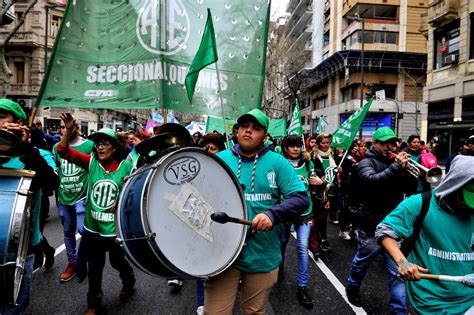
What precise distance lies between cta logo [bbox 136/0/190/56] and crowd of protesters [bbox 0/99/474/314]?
39.0 inches

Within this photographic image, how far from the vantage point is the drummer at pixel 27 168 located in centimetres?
253

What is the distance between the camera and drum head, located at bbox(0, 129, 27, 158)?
7.45 feet

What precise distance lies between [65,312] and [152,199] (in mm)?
2568

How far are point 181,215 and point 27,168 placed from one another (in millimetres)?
1397

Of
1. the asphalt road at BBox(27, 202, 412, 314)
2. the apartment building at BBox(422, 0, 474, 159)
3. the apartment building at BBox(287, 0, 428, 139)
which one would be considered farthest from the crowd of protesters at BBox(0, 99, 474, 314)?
the apartment building at BBox(287, 0, 428, 139)

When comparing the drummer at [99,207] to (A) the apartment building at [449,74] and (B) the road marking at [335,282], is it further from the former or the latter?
(A) the apartment building at [449,74]

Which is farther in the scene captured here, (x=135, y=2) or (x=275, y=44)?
(x=275, y=44)

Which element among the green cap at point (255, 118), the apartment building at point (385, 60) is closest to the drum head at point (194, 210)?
the green cap at point (255, 118)

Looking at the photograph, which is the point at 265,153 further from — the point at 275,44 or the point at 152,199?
the point at 275,44

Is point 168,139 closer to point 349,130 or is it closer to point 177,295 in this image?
point 177,295

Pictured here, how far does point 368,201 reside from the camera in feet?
13.0

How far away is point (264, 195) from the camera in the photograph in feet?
8.37

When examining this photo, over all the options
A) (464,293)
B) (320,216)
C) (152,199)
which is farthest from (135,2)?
(320,216)

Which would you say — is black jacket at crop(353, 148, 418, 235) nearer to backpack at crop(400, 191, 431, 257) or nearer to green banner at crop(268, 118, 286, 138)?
backpack at crop(400, 191, 431, 257)
